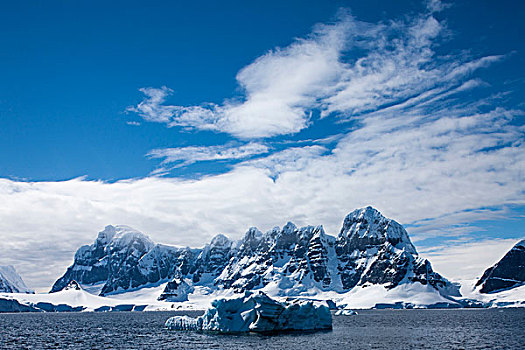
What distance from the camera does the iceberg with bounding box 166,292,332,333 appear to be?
86562 millimetres

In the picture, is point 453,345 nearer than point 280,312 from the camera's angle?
Yes

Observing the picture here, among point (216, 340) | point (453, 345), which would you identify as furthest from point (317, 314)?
point (453, 345)

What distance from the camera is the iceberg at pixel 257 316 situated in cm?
8656

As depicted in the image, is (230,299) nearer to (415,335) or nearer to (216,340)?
(216,340)

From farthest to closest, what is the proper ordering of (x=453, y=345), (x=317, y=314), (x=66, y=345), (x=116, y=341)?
(x=317, y=314)
(x=116, y=341)
(x=66, y=345)
(x=453, y=345)

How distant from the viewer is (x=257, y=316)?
287 feet

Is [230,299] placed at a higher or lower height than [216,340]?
higher

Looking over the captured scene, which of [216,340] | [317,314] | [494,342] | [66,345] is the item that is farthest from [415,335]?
[66,345]

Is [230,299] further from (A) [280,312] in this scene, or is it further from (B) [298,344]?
(B) [298,344]

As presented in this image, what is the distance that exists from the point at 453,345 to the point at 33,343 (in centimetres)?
6392

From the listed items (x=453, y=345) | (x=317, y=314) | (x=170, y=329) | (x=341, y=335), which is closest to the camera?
(x=453, y=345)

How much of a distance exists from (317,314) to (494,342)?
36.1 meters

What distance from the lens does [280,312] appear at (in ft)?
292

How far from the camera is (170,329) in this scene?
4099 inches
